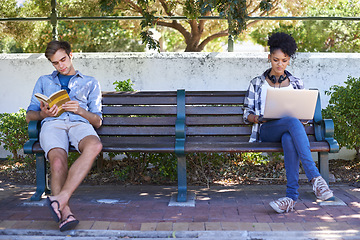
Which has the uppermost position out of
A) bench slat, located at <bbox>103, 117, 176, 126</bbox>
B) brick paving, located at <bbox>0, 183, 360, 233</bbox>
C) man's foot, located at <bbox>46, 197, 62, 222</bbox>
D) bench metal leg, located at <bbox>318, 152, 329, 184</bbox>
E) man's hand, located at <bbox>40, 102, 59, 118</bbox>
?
man's hand, located at <bbox>40, 102, 59, 118</bbox>

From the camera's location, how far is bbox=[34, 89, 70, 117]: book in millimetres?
4051

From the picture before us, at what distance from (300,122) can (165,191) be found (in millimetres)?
1621

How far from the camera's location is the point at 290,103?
4156 mm

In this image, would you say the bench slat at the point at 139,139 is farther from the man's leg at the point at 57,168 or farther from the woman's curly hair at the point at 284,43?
the woman's curly hair at the point at 284,43

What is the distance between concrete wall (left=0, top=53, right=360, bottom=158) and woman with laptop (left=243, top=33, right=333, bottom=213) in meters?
1.85

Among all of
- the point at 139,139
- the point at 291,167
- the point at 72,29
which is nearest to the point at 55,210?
the point at 139,139

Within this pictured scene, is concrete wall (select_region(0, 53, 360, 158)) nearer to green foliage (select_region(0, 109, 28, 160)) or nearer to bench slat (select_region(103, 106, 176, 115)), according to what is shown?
green foliage (select_region(0, 109, 28, 160))

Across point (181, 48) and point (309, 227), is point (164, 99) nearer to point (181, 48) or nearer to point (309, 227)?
point (309, 227)

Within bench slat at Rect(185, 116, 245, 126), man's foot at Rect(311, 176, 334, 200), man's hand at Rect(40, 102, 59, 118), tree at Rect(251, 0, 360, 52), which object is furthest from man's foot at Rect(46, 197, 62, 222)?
tree at Rect(251, 0, 360, 52)

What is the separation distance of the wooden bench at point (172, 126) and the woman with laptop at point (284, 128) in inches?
10.2

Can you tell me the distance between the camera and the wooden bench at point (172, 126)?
4.47m

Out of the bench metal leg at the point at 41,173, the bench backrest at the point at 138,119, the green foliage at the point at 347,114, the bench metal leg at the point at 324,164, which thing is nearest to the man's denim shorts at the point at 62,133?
the bench metal leg at the point at 41,173

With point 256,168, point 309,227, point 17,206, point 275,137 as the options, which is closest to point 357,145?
point 256,168

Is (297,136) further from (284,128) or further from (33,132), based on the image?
(33,132)
